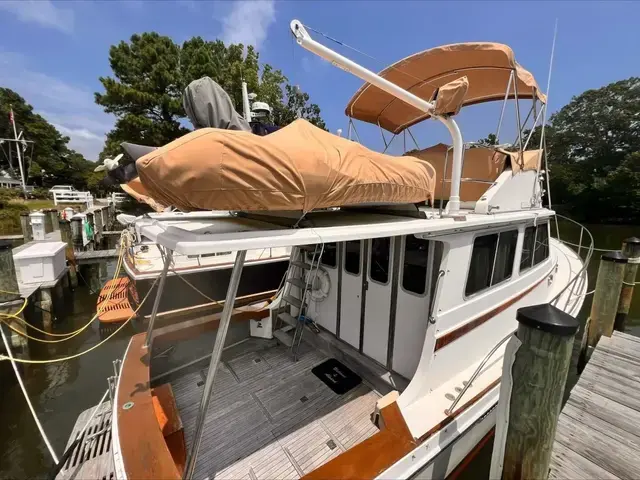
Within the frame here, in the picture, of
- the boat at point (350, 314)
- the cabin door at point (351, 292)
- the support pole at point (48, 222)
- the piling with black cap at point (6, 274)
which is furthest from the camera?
the support pole at point (48, 222)

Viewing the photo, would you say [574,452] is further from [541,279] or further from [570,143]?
[570,143]

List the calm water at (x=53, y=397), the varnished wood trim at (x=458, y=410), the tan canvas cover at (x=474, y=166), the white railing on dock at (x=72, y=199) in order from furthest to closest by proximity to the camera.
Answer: the white railing on dock at (x=72, y=199)
the tan canvas cover at (x=474, y=166)
the calm water at (x=53, y=397)
the varnished wood trim at (x=458, y=410)

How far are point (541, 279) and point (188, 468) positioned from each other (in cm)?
523

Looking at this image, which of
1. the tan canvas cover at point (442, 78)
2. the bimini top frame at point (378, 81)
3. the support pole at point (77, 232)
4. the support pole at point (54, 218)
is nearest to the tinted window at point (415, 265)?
the bimini top frame at point (378, 81)

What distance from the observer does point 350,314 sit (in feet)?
12.2

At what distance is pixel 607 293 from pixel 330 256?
432 cm

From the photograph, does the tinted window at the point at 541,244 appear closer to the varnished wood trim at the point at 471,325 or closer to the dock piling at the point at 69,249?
the varnished wood trim at the point at 471,325

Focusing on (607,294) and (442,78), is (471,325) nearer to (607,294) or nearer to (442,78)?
(607,294)

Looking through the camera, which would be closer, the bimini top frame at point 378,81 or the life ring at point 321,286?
the bimini top frame at point 378,81

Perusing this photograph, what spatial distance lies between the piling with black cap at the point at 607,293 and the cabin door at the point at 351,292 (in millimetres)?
3752

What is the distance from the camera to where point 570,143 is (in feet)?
98.5

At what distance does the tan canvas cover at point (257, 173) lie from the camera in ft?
4.81

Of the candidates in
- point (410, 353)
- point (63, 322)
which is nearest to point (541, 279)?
point (410, 353)

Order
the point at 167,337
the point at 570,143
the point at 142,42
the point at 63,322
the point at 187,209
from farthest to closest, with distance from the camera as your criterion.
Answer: the point at 570,143, the point at 142,42, the point at 63,322, the point at 167,337, the point at 187,209
